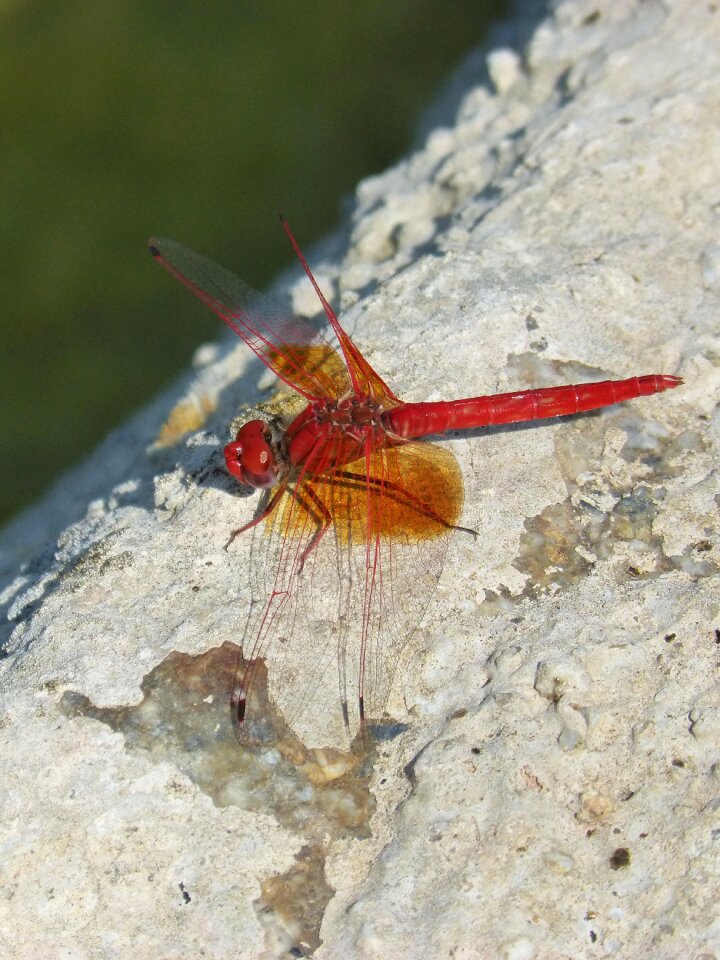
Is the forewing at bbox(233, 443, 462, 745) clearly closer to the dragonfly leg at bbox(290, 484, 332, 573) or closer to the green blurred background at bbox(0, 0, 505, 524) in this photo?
the dragonfly leg at bbox(290, 484, 332, 573)

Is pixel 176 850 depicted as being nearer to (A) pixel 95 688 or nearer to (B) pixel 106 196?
(A) pixel 95 688

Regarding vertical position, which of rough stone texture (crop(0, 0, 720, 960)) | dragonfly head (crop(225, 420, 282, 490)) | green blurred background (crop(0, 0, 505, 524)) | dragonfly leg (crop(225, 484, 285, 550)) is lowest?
rough stone texture (crop(0, 0, 720, 960))

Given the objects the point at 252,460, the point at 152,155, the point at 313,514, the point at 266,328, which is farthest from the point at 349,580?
the point at 152,155

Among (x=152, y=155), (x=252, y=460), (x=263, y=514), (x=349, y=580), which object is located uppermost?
(x=152, y=155)

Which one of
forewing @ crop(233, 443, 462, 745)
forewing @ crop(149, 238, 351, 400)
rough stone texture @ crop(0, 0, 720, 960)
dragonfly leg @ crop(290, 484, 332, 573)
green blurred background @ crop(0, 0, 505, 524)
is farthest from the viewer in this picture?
green blurred background @ crop(0, 0, 505, 524)

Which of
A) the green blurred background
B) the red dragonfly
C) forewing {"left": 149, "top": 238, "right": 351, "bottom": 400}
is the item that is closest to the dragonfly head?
the red dragonfly

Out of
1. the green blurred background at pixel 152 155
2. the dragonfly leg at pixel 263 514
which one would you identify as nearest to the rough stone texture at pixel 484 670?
the dragonfly leg at pixel 263 514

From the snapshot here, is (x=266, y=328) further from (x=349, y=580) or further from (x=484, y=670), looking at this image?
(x=484, y=670)
